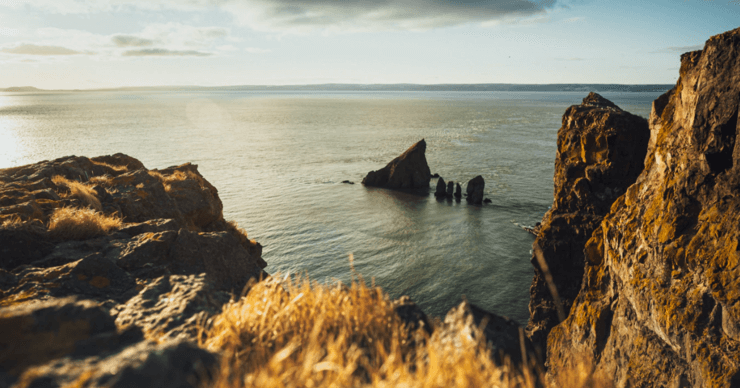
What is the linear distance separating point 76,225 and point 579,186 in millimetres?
17636

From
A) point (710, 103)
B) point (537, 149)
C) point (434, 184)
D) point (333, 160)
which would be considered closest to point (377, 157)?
point (333, 160)

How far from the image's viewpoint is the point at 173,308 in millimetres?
4641

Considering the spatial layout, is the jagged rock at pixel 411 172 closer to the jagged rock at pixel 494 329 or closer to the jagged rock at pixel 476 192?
the jagged rock at pixel 476 192

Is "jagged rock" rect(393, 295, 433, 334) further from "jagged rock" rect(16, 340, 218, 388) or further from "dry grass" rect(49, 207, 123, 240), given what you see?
"dry grass" rect(49, 207, 123, 240)

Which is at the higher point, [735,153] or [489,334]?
[735,153]

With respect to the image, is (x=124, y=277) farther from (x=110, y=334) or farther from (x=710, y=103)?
(x=710, y=103)

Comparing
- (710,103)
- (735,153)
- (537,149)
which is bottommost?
(537,149)

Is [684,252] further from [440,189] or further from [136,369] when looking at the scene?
[440,189]

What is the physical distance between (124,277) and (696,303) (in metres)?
10.7

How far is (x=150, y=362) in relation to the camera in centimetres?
295

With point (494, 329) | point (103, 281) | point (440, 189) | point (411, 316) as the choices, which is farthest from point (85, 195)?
point (440, 189)

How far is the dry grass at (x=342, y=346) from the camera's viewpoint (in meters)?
3.10

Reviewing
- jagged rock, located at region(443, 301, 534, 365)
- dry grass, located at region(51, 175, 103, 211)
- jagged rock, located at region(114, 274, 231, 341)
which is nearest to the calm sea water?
dry grass, located at region(51, 175, 103, 211)

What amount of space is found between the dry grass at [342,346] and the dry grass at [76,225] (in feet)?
17.1
